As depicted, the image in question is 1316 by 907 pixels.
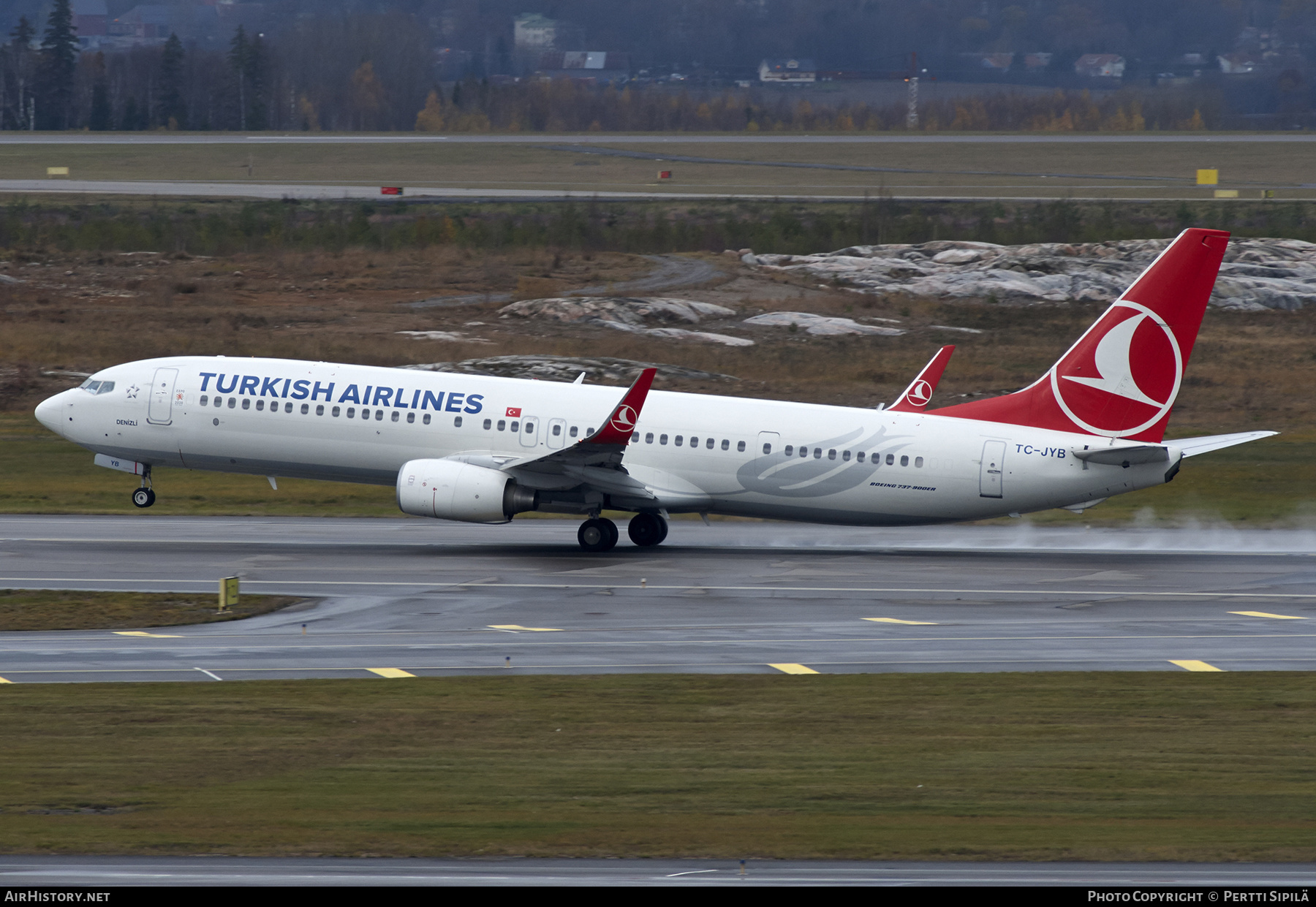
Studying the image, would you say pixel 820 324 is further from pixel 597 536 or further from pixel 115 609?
pixel 115 609

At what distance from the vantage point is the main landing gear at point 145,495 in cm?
4247

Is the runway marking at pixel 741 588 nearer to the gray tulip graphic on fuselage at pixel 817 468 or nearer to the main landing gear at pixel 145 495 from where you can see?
the gray tulip graphic on fuselage at pixel 817 468

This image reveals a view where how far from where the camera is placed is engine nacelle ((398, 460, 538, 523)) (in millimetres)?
38062

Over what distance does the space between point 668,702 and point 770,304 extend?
57.1 metres

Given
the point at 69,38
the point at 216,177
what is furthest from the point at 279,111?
the point at 216,177

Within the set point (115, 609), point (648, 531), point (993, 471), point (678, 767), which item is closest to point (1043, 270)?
point (993, 471)

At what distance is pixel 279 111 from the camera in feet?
652

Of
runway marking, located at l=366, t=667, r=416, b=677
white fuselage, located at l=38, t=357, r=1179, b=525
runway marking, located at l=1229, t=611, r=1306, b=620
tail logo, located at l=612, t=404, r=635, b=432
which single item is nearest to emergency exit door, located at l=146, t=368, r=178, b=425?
white fuselage, located at l=38, t=357, r=1179, b=525

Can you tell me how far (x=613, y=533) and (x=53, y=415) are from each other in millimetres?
15885

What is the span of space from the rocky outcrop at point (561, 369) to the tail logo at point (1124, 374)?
87.4 feet

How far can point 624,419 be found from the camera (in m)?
37.6

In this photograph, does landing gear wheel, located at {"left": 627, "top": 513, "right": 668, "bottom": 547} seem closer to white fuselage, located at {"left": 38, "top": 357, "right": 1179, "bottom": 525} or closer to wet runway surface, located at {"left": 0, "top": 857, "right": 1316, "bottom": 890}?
white fuselage, located at {"left": 38, "top": 357, "right": 1179, "bottom": 525}

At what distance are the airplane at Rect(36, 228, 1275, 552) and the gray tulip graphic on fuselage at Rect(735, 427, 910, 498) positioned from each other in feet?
0.13

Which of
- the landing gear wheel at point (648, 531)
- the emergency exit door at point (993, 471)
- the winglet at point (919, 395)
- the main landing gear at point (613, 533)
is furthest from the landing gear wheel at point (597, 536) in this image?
the emergency exit door at point (993, 471)
